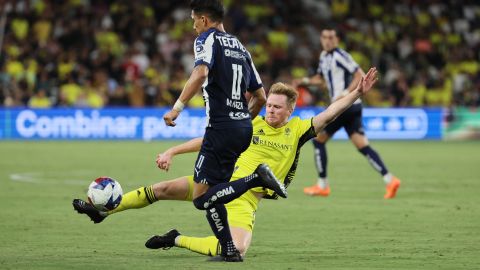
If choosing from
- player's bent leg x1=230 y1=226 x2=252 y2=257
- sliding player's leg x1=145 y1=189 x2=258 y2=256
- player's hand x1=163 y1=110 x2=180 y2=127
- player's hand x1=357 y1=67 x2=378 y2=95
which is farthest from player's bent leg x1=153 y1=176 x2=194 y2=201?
player's hand x1=357 y1=67 x2=378 y2=95

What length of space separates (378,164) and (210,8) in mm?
7022

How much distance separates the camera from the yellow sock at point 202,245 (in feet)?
27.7

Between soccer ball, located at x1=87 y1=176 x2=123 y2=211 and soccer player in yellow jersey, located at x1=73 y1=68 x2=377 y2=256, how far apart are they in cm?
7

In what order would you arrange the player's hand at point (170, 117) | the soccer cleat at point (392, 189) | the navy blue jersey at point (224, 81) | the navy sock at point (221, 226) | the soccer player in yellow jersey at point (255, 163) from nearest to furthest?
1. the player's hand at point (170, 117)
2. the navy blue jersey at point (224, 81)
3. the navy sock at point (221, 226)
4. the soccer player in yellow jersey at point (255, 163)
5. the soccer cleat at point (392, 189)

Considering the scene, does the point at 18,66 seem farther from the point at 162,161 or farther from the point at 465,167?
the point at 162,161

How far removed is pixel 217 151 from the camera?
26.3 ft

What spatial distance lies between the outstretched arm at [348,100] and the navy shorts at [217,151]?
0.84 m

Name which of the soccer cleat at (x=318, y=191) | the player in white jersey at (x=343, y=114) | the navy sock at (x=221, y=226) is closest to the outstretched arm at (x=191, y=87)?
the navy sock at (x=221, y=226)

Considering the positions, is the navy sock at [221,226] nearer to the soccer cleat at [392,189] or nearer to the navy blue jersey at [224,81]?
the navy blue jersey at [224,81]

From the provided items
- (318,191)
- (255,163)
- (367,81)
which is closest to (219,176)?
(255,163)

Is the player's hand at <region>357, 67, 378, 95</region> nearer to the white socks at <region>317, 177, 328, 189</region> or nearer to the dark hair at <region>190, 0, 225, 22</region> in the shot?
the dark hair at <region>190, 0, 225, 22</region>

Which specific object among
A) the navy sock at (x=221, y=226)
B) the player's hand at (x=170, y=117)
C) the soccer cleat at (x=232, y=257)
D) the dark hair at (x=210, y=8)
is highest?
the dark hair at (x=210, y=8)

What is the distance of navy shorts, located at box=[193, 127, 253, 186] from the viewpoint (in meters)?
8.02

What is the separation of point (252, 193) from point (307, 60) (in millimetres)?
22259
